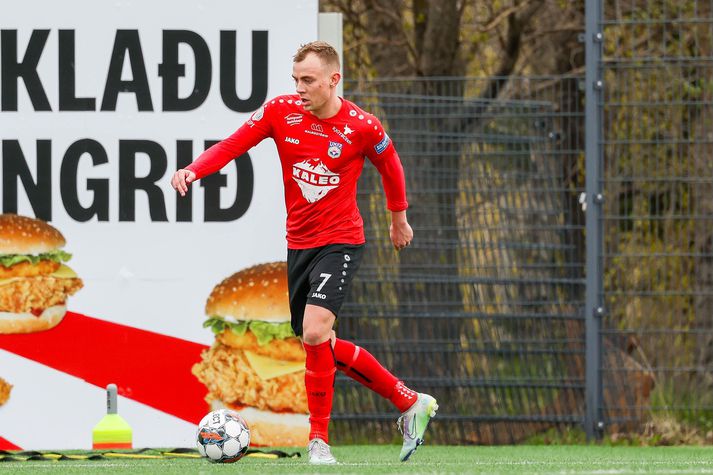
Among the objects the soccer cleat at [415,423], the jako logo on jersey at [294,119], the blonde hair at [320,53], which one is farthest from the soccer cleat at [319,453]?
the blonde hair at [320,53]

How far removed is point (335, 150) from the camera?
21.5 ft

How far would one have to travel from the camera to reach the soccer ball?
21.1 ft

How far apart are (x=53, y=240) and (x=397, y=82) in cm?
262

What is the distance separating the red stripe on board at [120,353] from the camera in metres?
8.46

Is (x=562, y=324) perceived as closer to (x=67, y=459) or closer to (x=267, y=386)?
(x=267, y=386)

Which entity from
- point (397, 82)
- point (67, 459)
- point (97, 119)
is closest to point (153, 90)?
point (97, 119)

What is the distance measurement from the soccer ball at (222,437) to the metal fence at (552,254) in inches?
112

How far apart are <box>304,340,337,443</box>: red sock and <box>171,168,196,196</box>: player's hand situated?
1.03 meters

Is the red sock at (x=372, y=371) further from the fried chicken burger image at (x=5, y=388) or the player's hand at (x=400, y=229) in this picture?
the fried chicken burger image at (x=5, y=388)

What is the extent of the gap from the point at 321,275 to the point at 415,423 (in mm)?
958

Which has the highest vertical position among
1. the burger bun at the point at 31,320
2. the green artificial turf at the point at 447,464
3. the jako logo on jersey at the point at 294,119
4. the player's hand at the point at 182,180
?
the jako logo on jersey at the point at 294,119

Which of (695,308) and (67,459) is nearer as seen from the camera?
(67,459)

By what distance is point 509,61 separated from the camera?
40.8 feet

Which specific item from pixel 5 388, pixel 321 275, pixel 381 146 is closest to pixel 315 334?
pixel 321 275
